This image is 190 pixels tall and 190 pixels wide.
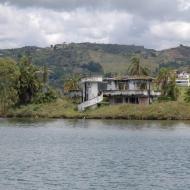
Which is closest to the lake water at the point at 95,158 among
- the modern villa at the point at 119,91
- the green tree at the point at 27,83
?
the modern villa at the point at 119,91

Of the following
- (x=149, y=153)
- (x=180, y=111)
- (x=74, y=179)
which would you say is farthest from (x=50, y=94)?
(x=74, y=179)

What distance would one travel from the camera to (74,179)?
4394 cm

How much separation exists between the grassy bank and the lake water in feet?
63.7

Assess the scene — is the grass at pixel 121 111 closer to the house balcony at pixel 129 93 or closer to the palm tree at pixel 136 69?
the house balcony at pixel 129 93

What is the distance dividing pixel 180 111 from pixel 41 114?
27950 millimetres

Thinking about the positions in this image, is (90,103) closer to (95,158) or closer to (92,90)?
(92,90)

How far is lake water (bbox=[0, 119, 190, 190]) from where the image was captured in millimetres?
42688

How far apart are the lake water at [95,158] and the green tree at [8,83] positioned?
3856 cm

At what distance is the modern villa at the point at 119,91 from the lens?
123 meters

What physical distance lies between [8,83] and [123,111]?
29.0m

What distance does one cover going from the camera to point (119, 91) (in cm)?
12325

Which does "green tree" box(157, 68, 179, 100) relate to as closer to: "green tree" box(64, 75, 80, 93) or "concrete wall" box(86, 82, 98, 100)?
"concrete wall" box(86, 82, 98, 100)

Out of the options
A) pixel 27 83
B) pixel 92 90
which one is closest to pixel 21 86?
pixel 27 83

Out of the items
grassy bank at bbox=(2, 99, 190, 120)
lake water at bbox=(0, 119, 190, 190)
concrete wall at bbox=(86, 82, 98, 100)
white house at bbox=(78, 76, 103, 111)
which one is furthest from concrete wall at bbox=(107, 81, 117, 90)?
lake water at bbox=(0, 119, 190, 190)
